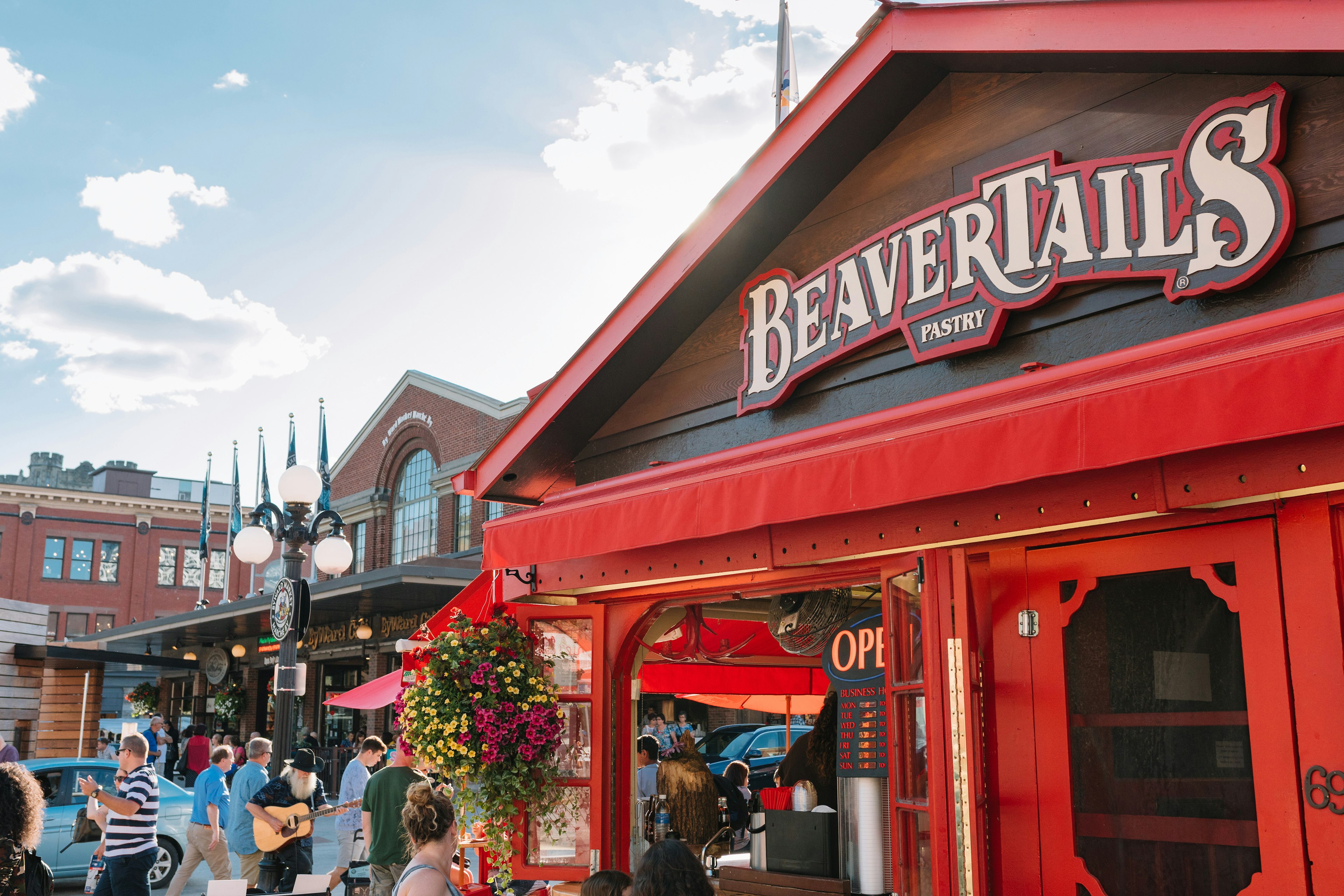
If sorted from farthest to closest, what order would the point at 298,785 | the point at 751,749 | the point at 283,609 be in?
the point at 751,749 < the point at 283,609 < the point at 298,785

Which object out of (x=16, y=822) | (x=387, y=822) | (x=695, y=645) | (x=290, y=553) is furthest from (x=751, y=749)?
(x=16, y=822)

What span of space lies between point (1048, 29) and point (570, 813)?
5710 millimetres

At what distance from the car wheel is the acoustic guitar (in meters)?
4.20

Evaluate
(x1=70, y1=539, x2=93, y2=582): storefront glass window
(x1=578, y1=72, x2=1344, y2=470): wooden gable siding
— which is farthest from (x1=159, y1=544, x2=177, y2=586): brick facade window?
(x1=578, y1=72, x2=1344, y2=470): wooden gable siding

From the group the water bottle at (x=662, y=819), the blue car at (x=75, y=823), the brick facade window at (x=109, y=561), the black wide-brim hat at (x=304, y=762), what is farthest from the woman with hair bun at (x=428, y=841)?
the brick facade window at (x=109, y=561)

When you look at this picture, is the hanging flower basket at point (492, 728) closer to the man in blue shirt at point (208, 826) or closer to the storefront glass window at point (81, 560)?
the man in blue shirt at point (208, 826)

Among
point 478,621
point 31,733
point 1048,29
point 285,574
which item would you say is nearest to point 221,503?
point 31,733

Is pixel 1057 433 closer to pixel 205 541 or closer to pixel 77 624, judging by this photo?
pixel 205 541

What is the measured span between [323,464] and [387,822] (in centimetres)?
733

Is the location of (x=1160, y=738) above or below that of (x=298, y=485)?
below

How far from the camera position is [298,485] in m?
11.8

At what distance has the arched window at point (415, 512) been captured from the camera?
94.6 feet

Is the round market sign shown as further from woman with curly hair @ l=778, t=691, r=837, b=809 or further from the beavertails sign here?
the beavertails sign

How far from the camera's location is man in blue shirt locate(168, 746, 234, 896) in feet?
A: 33.7
